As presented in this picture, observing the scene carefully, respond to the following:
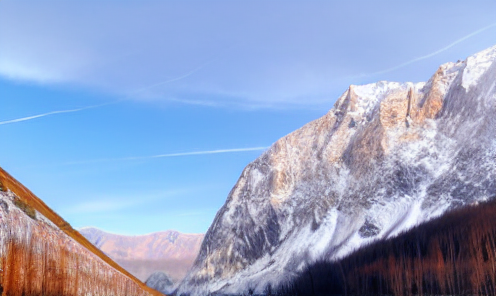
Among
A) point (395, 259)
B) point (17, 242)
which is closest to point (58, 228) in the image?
point (17, 242)

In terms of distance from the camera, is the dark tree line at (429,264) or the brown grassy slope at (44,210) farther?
the dark tree line at (429,264)

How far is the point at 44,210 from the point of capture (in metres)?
6.43

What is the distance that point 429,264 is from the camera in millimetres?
108750

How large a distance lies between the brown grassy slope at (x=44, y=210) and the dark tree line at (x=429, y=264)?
92.5m

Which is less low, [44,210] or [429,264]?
[429,264]

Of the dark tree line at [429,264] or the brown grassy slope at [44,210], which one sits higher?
the dark tree line at [429,264]

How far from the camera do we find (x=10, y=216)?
6086 mm

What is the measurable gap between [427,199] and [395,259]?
6039 cm

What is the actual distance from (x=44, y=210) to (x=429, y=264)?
11153 centimetres

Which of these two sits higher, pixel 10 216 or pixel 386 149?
pixel 386 149

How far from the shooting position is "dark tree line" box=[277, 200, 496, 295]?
96.6m

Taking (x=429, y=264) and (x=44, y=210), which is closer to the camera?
(x=44, y=210)

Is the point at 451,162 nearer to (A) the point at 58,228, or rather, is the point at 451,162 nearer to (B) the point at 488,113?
(B) the point at 488,113

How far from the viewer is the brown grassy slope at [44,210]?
20.5 feet
